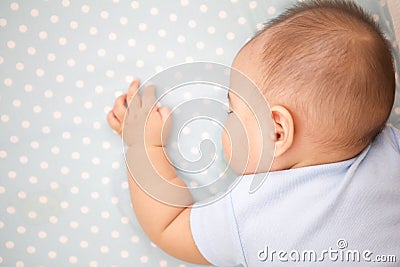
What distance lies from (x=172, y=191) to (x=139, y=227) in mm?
109

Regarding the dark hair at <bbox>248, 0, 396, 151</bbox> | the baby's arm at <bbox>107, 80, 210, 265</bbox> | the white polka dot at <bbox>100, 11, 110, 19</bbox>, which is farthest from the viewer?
the white polka dot at <bbox>100, 11, 110, 19</bbox>

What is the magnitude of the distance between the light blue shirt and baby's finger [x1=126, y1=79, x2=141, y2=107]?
29 centimetres

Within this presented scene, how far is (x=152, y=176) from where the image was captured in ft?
3.31

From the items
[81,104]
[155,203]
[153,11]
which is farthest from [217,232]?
[153,11]

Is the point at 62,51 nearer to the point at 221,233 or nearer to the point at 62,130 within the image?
the point at 62,130

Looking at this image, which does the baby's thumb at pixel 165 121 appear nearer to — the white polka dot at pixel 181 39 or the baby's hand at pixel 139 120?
the baby's hand at pixel 139 120

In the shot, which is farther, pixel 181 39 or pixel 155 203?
pixel 181 39

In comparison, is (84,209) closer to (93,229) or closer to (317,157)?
(93,229)

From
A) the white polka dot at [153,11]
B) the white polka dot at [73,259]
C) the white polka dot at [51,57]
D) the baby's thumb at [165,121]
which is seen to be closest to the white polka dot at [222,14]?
the white polka dot at [153,11]

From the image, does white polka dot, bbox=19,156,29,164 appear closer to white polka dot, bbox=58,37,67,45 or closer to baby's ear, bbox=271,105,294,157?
white polka dot, bbox=58,37,67,45

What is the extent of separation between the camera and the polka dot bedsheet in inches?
40.7

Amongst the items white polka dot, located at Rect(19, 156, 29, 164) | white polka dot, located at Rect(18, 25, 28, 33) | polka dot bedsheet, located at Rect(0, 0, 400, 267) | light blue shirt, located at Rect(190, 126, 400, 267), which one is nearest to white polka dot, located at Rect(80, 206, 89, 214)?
polka dot bedsheet, located at Rect(0, 0, 400, 267)

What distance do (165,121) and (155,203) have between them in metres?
0.17

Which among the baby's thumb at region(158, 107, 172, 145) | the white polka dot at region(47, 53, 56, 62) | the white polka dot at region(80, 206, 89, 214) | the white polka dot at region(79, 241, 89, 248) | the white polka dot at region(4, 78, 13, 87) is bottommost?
the white polka dot at region(79, 241, 89, 248)
